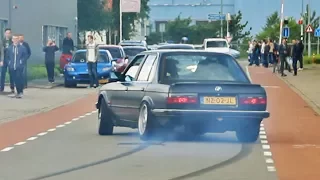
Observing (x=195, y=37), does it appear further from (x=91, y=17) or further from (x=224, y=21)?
(x=91, y=17)

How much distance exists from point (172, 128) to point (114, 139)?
1304 mm

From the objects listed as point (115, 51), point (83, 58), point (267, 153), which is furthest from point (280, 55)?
point (267, 153)

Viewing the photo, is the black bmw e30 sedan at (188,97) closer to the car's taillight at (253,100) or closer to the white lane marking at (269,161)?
the car's taillight at (253,100)

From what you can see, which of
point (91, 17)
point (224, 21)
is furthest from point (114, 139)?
point (224, 21)

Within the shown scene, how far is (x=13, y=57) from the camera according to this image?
29375 mm

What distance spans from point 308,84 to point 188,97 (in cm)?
2424

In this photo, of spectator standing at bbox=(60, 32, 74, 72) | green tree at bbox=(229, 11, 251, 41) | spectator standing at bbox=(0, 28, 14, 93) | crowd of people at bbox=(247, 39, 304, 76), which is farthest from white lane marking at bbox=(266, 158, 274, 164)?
green tree at bbox=(229, 11, 251, 41)

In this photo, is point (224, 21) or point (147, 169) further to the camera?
point (224, 21)

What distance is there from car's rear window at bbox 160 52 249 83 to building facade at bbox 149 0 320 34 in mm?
92355

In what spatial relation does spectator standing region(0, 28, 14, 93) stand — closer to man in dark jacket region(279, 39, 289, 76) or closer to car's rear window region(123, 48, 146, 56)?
car's rear window region(123, 48, 146, 56)

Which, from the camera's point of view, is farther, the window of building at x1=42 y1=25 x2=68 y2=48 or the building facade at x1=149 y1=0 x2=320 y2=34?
the building facade at x1=149 y1=0 x2=320 y2=34

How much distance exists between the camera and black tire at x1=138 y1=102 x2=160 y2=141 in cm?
1625

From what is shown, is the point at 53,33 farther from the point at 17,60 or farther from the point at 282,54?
the point at 17,60

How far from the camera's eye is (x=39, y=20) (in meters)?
53.6
